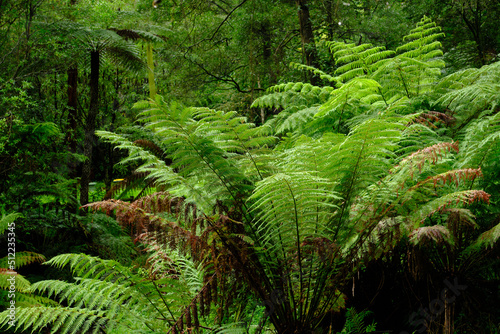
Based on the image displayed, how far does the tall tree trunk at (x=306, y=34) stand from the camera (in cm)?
580

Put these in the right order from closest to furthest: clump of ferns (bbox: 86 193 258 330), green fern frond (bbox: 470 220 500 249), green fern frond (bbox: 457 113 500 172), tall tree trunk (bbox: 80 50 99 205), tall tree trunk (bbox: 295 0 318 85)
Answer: green fern frond (bbox: 470 220 500 249), clump of ferns (bbox: 86 193 258 330), green fern frond (bbox: 457 113 500 172), tall tree trunk (bbox: 80 50 99 205), tall tree trunk (bbox: 295 0 318 85)

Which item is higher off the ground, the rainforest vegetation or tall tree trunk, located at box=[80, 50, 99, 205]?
tall tree trunk, located at box=[80, 50, 99, 205]

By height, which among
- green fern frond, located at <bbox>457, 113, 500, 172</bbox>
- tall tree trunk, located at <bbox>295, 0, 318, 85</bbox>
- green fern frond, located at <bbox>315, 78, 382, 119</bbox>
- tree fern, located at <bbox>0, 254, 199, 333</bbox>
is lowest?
tree fern, located at <bbox>0, 254, 199, 333</bbox>

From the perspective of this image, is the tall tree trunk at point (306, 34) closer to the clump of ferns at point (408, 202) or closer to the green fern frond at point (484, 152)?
the green fern frond at point (484, 152)

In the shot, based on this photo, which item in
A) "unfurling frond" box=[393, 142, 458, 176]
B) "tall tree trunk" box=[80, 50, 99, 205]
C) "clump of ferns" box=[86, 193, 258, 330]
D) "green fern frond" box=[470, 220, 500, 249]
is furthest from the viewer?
"tall tree trunk" box=[80, 50, 99, 205]

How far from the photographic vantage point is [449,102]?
108 inches

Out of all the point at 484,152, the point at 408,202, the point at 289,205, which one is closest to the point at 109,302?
the point at 289,205

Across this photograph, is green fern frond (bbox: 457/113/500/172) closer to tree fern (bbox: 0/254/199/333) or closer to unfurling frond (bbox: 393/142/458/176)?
unfurling frond (bbox: 393/142/458/176)

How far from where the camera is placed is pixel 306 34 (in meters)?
5.99

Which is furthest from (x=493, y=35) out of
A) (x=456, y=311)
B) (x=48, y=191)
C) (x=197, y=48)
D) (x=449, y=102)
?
(x=48, y=191)

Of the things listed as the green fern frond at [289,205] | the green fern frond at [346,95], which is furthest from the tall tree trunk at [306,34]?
the green fern frond at [289,205]

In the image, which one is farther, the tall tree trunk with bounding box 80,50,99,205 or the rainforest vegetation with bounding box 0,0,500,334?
the tall tree trunk with bounding box 80,50,99,205

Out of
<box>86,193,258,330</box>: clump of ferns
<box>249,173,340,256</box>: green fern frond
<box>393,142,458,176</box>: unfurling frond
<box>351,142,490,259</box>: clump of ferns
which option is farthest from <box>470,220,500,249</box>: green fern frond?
<box>86,193,258,330</box>: clump of ferns

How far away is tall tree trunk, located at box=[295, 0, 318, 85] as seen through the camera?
5803 mm
